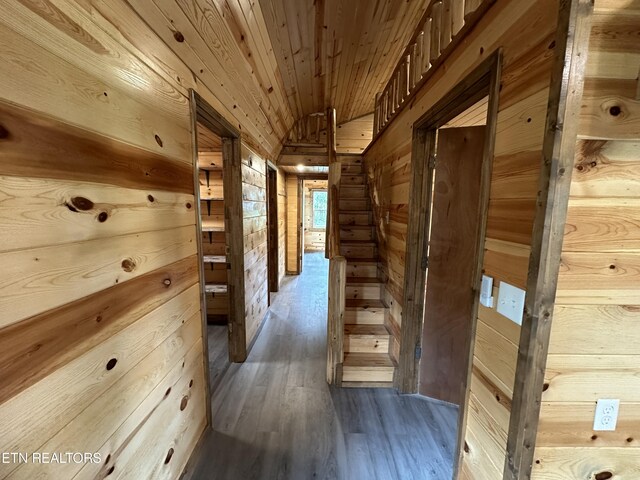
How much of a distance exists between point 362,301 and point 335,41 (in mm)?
2545

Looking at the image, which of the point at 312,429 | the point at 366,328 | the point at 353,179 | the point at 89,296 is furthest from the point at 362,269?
the point at 89,296

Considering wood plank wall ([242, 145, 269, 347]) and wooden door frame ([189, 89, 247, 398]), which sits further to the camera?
wood plank wall ([242, 145, 269, 347])

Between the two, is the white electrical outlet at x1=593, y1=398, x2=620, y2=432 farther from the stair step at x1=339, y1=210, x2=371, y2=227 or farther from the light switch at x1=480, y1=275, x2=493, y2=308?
the stair step at x1=339, y1=210, x2=371, y2=227

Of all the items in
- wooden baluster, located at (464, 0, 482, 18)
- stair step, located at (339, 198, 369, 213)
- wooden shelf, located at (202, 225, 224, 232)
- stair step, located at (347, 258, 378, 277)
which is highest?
wooden baluster, located at (464, 0, 482, 18)

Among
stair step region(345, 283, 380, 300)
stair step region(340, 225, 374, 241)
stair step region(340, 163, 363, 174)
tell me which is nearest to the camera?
stair step region(345, 283, 380, 300)

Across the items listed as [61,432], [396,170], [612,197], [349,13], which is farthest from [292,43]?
[61,432]

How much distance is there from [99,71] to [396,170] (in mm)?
2080

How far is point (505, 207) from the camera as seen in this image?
0.95 m

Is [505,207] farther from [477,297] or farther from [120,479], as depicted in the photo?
[120,479]

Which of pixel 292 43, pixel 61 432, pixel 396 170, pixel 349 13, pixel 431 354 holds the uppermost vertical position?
pixel 349 13

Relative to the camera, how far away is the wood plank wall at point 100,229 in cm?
59

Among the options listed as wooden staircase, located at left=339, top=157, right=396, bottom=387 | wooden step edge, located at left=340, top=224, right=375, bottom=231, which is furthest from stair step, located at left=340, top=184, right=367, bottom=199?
wooden step edge, located at left=340, top=224, right=375, bottom=231

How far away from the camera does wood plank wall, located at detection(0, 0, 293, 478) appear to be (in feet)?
1.93

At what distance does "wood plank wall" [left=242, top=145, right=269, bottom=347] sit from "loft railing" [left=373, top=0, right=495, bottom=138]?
1557 mm
